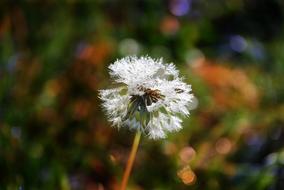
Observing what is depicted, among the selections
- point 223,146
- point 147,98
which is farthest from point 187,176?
point 147,98

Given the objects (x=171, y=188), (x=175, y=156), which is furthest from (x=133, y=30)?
(x=171, y=188)

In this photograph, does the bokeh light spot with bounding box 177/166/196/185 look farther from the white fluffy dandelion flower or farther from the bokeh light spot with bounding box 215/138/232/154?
the white fluffy dandelion flower

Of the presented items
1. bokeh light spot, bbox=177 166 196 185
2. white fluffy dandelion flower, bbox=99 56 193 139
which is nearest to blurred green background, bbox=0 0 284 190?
bokeh light spot, bbox=177 166 196 185

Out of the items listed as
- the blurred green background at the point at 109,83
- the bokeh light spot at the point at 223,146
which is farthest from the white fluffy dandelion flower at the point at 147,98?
the bokeh light spot at the point at 223,146

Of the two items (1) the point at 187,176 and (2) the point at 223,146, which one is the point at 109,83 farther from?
(1) the point at 187,176

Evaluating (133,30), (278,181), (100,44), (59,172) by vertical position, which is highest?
(133,30)

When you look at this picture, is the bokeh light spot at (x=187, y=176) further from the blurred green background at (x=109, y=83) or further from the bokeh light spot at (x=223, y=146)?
the bokeh light spot at (x=223, y=146)

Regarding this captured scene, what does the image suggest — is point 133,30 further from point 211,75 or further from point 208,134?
point 208,134
